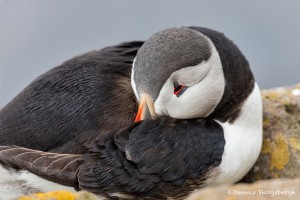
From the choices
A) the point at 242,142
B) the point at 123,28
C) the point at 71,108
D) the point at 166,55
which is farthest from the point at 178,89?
the point at 123,28

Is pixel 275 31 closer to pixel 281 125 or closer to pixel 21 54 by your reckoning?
pixel 21 54

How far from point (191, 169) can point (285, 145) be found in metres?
1.05

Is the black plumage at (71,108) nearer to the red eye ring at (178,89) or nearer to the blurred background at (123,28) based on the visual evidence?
the red eye ring at (178,89)

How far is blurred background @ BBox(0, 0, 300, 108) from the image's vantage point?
9742mm

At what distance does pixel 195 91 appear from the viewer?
4766 mm

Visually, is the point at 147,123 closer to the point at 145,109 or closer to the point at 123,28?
the point at 145,109

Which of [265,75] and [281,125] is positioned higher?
[281,125]

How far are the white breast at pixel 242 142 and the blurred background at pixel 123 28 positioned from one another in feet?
14.5

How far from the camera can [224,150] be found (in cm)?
491

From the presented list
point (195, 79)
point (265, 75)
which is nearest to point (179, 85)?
point (195, 79)

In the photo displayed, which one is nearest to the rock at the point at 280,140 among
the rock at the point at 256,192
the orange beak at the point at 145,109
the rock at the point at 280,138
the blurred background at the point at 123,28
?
the rock at the point at 280,138

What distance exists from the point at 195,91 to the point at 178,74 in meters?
0.20

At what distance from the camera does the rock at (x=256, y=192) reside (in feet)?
11.5

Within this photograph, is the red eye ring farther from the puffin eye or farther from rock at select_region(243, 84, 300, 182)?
rock at select_region(243, 84, 300, 182)
